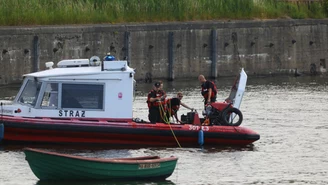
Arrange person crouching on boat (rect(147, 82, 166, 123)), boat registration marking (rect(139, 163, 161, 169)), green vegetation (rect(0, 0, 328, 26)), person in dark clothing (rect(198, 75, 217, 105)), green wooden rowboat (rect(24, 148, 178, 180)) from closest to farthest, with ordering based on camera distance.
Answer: green wooden rowboat (rect(24, 148, 178, 180))
boat registration marking (rect(139, 163, 161, 169))
person crouching on boat (rect(147, 82, 166, 123))
person in dark clothing (rect(198, 75, 217, 105))
green vegetation (rect(0, 0, 328, 26))

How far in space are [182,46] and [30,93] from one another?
2131 cm

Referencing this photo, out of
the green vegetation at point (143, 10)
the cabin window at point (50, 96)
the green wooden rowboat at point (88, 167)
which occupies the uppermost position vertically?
the green vegetation at point (143, 10)

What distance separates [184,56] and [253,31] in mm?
4193

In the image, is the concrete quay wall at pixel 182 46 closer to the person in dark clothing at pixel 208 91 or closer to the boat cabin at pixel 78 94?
the person in dark clothing at pixel 208 91

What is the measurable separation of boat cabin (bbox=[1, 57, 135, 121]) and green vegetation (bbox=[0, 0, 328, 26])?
17.3 meters

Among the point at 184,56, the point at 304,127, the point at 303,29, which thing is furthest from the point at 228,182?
the point at 303,29

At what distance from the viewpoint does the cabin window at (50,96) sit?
90.1 ft

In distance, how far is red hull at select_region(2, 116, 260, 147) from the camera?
27.2m

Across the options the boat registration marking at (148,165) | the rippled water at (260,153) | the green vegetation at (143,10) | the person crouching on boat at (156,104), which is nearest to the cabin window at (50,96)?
the rippled water at (260,153)

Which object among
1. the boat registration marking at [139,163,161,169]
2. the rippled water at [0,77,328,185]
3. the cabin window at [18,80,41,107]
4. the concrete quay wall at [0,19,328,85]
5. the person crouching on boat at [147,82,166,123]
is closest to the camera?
the boat registration marking at [139,163,161,169]

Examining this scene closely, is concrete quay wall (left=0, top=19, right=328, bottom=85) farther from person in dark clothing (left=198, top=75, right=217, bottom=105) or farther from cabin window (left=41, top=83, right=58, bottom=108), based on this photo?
cabin window (left=41, top=83, right=58, bottom=108)

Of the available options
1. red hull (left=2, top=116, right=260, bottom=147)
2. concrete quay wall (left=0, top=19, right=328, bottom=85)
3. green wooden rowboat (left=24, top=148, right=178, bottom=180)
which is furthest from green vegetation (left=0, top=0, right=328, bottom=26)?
green wooden rowboat (left=24, top=148, right=178, bottom=180)

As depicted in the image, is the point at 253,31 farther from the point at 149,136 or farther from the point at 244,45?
the point at 149,136

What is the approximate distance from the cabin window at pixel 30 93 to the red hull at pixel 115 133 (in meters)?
0.66
